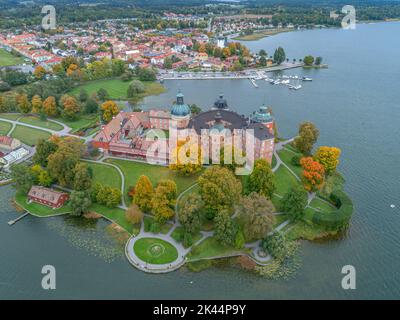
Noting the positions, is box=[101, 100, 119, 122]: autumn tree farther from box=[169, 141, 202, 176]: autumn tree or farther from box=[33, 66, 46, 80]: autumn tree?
box=[33, 66, 46, 80]: autumn tree

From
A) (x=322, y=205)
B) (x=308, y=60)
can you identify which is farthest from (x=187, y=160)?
(x=308, y=60)

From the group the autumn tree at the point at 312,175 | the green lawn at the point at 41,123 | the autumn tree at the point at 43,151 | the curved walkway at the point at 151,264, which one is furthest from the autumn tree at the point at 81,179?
the autumn tree at the point at 312,175

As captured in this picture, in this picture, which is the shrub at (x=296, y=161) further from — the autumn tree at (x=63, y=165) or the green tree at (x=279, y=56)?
the green tree at (x=279, y=56)

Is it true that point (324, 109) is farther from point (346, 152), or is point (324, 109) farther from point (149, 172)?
point (149, 172)

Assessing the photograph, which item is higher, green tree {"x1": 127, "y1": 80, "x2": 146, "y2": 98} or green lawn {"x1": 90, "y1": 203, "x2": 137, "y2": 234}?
green tree {"x1": 127, "y1": 80, "x2": 146, "y2": 98}

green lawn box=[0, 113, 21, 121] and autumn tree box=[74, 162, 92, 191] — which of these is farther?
green lawn box=[0, 113, 21, 121]

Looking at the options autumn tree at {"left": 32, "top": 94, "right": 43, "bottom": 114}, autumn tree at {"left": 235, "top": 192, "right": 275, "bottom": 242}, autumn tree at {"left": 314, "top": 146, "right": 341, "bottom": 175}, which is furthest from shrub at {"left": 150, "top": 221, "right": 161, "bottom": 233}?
autumn tree at {"left": 32, "top": 94, "right": 43, "bottom": 114}
